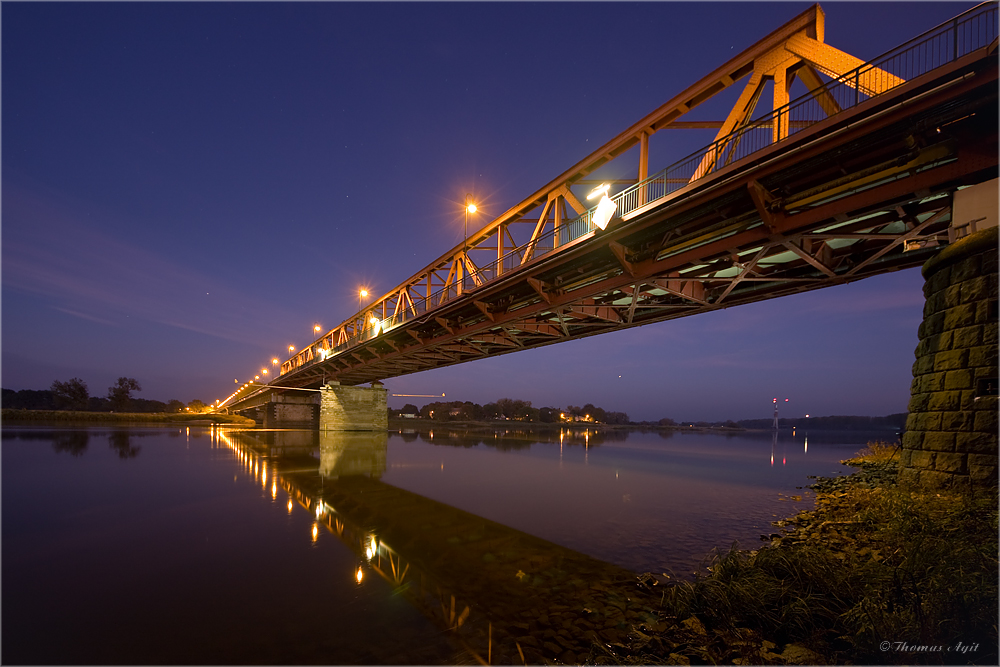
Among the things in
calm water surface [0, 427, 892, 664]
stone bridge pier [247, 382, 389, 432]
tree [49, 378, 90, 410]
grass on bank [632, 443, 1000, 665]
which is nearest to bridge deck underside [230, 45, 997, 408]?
grass on bank [632, 443, 1000, 665]

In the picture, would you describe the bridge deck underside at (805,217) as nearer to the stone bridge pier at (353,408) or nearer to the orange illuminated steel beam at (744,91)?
the orange illuminated steel beam at (744,91)

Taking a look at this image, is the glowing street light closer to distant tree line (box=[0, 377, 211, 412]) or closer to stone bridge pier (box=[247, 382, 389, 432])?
stone bridge pier (box=[247, 382, 389, 432])

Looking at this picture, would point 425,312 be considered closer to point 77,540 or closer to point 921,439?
point 77,540

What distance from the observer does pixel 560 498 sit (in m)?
15.4

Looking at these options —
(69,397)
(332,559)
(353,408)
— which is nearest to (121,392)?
(69,397)

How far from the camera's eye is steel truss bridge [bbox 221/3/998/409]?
7523mm

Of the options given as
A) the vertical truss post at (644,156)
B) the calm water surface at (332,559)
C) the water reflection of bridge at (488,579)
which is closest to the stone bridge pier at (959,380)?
the calm water surface at (332,559)

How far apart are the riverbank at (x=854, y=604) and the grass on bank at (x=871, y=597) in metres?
0.01

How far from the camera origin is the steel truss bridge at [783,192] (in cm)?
752

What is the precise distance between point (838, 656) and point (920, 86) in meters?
9.19

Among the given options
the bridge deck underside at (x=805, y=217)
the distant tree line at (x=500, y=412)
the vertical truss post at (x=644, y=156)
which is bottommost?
the distant tree line at (x=500, y=412)

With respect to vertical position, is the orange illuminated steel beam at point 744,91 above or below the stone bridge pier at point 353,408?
above

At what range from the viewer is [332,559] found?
27.6 feet

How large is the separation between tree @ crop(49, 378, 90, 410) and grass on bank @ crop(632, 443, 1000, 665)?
149 meters
